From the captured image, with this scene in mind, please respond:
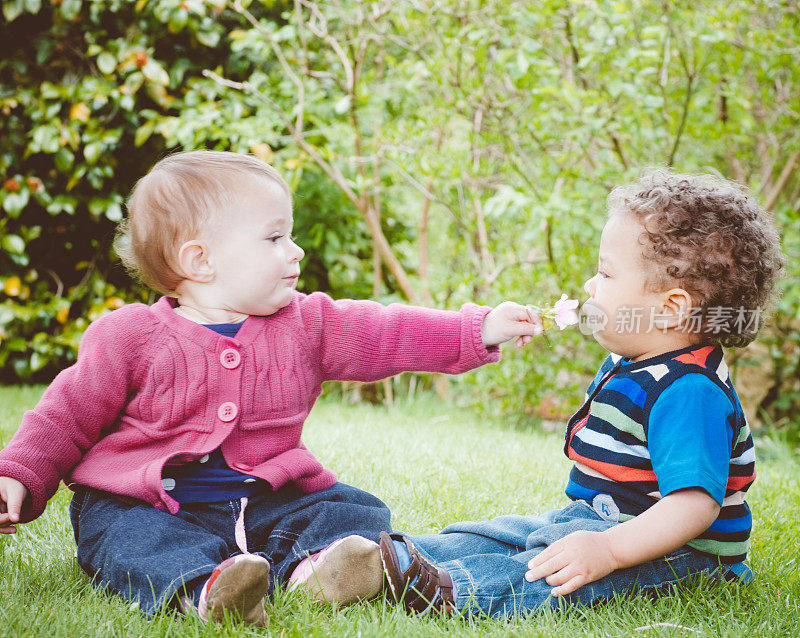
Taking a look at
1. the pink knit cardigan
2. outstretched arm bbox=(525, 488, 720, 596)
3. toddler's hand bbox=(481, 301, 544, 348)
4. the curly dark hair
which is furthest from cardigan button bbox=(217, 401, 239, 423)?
the curly dark hair

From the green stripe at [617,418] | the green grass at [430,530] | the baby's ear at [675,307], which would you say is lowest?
the green grass at [430,530]

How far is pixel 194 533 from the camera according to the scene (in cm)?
164

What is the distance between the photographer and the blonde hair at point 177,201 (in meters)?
1.85

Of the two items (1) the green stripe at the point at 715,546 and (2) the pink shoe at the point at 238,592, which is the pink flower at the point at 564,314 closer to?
(1) the green stripe at the point at 715,546

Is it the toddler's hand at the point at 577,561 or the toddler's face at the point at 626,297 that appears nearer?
the toddler's hand at the point at 577,561

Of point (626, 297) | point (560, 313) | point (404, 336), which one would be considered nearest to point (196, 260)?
point (404, 336)

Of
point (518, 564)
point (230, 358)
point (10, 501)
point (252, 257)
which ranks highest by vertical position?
point (252, 257)

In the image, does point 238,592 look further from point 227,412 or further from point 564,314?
point 564,314

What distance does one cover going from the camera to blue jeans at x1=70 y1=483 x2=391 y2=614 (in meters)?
1.53

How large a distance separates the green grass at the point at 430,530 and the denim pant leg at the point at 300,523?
0.13 metres

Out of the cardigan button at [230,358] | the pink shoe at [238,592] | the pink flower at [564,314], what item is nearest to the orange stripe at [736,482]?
the pink flower at [564,314]

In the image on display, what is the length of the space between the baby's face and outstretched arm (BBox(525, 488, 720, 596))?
33.7 inches

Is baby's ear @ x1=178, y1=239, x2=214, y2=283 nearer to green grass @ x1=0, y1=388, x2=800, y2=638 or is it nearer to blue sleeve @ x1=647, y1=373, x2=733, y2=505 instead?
green grass @ x1=0, y1=388, x2=800, y2=638

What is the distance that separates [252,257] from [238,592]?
777mm
